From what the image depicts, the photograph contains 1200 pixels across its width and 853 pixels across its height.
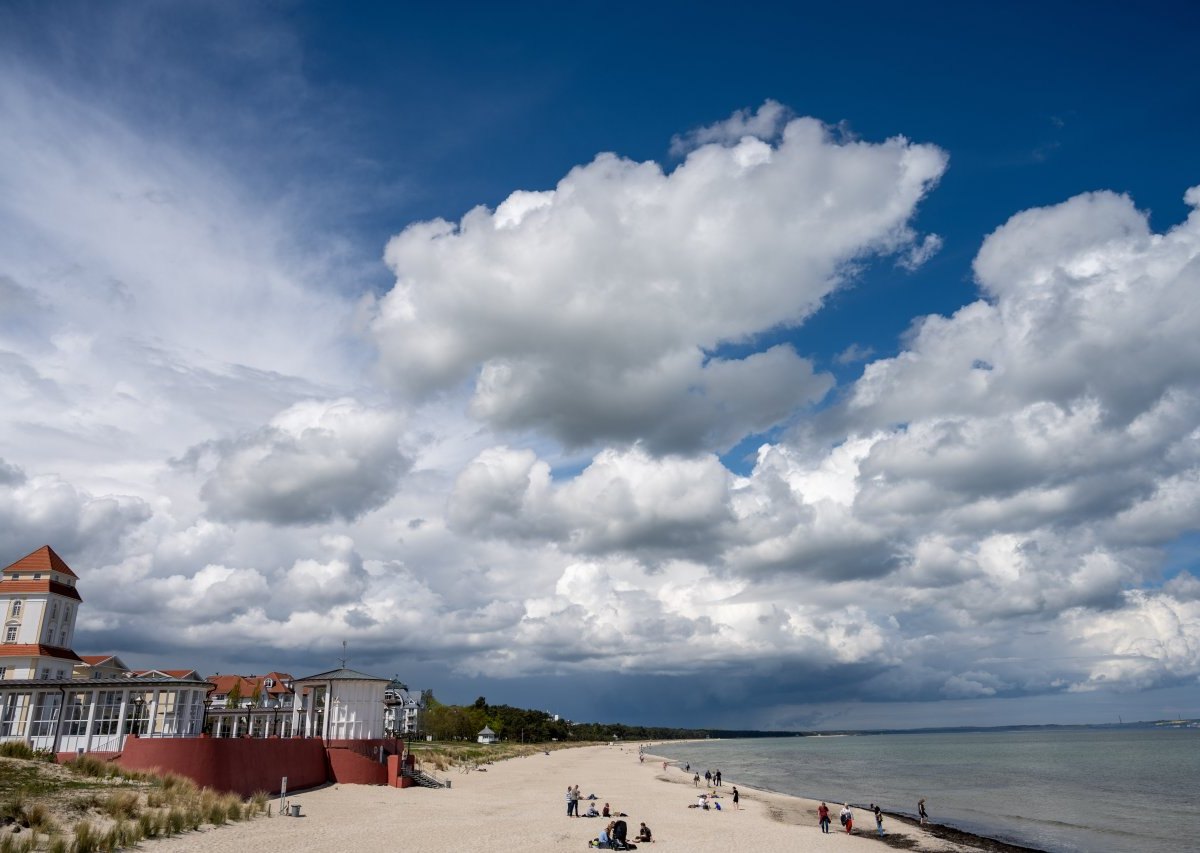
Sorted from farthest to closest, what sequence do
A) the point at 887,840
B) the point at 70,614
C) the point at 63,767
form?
the point at 70,614, the point at 887,840, the point at 63,767

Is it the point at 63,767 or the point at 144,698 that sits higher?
the point at 144,698

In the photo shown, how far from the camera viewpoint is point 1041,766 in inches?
3819

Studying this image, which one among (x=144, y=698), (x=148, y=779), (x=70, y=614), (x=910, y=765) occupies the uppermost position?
(x=70, y=614)

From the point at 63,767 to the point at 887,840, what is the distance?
35.5m

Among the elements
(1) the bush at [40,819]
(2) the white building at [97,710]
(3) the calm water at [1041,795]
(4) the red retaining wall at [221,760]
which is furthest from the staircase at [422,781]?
(3) the calm water at [1041,795]

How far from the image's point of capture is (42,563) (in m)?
55.9

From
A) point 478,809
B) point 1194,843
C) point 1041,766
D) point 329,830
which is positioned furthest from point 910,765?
point 329,830

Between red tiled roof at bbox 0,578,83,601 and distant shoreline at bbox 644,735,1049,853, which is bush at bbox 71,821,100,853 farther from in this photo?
red tiled roof at bbox 0,578,83,601

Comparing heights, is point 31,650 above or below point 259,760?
above

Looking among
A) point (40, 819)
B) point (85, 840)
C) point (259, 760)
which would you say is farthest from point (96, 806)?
point (259, 760)

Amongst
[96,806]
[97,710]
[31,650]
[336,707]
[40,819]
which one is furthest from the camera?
[31,650]

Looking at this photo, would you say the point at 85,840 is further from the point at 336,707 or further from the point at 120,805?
the point at 336,707

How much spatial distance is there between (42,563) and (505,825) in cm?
4222

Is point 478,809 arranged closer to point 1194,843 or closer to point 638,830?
point 638,830
